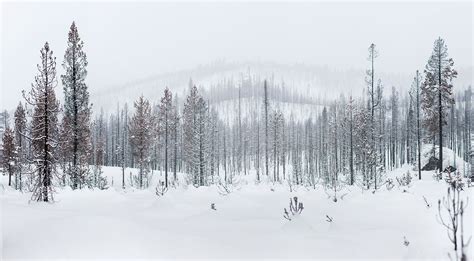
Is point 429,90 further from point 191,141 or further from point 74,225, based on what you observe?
point 74,225

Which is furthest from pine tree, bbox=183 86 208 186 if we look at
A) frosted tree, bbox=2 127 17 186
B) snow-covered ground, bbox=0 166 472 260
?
snow-covered ground, bbox=0 166 472 260

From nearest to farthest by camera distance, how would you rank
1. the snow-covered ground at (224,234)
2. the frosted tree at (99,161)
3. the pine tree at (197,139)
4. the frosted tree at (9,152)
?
the snow-covered ground at (224,234) → the frosted tree at (99,161) → the pine tree at (197,139) → the frosted tree at (9,152)

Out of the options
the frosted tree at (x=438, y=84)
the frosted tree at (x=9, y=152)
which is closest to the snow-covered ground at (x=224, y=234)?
the frosted tree at (x=438, y=84)

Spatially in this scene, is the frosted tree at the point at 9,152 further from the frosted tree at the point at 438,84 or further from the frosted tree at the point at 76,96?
the frosted tree at the point at 438,84

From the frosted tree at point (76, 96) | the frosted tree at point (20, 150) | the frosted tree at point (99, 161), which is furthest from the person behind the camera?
the frosted tree at point (20, 150)

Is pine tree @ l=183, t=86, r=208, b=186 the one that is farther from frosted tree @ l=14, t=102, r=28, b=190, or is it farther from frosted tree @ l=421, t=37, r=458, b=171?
frosted tree @ l=421, t=37, r=458, b=171

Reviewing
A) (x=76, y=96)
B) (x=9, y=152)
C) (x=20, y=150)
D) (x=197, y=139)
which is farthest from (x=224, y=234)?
(x=9, y=152)

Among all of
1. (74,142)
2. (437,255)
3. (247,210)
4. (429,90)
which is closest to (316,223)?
(247,210)

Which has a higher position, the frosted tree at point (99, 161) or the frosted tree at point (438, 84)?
the frosted tree at point (438, 84)

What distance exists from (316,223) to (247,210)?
2.93 meters

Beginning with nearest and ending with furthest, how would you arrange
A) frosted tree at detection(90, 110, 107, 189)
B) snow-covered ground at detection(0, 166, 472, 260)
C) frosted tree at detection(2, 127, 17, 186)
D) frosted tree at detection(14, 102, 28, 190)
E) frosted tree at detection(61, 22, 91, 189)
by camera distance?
snow-covered ground at detection(0, 166, 472, 260), frosted tree at detection(61, 22, 91, 189), frosted tree at detection(90, 110, 107, 189), frosted tree at detection(14, 102, 28, 190), frosted tree at detection(2, 127, 17, 186)

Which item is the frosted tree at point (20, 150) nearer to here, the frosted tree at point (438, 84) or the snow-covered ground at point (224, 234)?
the snow-covered ground at point (224, 234)

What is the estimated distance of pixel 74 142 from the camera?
2327 centimetres

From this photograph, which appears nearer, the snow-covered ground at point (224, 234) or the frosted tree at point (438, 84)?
the snow-covered ground at point (224, 234)
